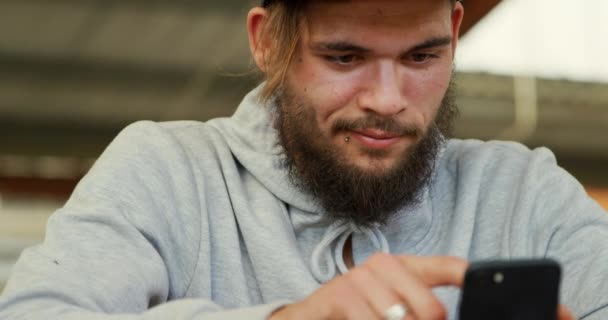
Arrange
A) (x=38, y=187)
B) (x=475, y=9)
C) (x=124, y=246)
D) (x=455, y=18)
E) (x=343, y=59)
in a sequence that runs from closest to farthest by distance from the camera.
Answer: (x=124, y=246)
(x=343, y=59)
(x=455, y=18)
(x=475, y=9)
(x=38, y=187)

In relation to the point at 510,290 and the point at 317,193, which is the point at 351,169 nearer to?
the point at 317,193

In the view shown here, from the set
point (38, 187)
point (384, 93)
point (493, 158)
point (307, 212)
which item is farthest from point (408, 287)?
point (38, 187)

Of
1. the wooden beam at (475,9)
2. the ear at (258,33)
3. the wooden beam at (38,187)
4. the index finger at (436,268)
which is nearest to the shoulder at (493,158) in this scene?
the ear at (258,33)

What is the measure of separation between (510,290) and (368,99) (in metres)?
0.67

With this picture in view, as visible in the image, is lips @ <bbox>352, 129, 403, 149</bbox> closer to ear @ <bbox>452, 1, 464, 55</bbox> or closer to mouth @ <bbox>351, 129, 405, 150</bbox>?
mouth @ <bbox>351, 129, 405, 150</bbox>

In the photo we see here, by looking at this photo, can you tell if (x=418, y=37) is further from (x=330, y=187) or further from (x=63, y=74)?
(x=63, y=74)

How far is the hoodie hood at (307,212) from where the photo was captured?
1501 mm

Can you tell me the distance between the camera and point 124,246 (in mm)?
1348

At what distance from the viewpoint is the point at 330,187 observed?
150cm

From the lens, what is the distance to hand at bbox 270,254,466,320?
2.79ft

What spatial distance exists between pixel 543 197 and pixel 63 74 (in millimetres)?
5765

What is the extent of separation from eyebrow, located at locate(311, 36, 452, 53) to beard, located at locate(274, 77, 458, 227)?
96 mm

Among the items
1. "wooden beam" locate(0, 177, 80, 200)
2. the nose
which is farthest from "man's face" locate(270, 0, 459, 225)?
"wooden beam" locate(0, 177, 80, 200)

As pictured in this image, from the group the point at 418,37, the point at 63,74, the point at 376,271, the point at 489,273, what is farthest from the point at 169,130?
the point at 63,74
